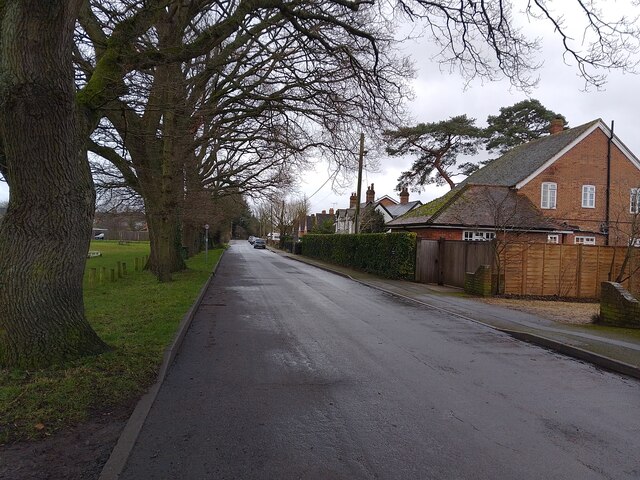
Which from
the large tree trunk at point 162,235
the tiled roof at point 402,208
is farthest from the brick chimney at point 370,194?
the large tree trunk at point 162,235

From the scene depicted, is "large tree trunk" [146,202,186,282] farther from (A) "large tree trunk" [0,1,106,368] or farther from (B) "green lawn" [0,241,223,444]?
(A) "large tree trunk" [0,1,106,368]

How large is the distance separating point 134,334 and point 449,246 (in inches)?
587

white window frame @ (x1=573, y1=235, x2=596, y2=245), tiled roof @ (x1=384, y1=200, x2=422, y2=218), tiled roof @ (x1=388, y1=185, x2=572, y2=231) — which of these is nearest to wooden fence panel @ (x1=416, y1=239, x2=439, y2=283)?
tiled roof @ (x1=388, y1=185, x2=572, y2=231)

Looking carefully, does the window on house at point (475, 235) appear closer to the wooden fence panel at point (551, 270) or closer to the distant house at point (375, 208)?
the wooden fence panel at point (551, 270)

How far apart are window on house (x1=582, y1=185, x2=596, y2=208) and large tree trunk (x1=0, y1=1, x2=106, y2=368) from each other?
29.8 metres

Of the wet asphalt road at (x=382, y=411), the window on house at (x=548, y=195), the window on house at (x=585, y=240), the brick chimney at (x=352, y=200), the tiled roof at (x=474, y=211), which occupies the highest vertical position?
the brick chimney at (x=352, y=200)

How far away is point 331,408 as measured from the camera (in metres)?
5.11

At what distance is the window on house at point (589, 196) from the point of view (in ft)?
95.3

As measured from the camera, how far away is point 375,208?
50969 millimetres

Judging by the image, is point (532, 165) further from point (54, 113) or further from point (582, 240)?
point (54, 113)

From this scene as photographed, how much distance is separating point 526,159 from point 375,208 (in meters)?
21.6

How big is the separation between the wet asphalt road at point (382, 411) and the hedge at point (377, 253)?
1229cm

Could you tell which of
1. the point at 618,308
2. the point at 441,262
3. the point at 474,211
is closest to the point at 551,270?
the point at 441,262

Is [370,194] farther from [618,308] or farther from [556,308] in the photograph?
[618,308]
